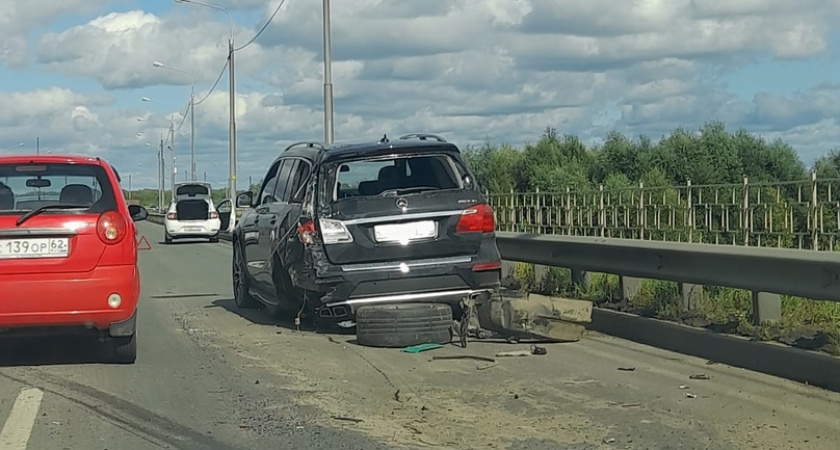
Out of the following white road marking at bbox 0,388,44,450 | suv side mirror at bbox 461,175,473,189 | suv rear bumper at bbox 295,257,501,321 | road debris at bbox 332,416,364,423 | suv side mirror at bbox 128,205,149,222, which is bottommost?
road debris at bbox 332,416,364,423

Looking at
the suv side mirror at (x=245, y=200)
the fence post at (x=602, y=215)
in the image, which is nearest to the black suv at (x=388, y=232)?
the suv side mirror at (x=245, y=200)

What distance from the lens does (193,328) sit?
38.7 feet

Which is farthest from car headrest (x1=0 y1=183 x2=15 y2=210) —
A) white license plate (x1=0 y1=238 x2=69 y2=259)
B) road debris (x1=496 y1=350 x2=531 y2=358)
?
road debris (x1=496 y1=350 x2=531 y2=358)

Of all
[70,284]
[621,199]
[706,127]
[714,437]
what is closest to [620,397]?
[714,437]

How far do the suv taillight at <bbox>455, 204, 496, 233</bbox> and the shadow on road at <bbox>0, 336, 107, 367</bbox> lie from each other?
10.9ft

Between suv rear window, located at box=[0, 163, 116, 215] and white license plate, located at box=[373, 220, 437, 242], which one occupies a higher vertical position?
suv rear window, located at box=[0, 163, 116, 215]

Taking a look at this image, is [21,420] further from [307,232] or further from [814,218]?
[814,218]

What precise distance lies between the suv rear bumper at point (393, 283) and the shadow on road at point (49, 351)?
6.58 ft

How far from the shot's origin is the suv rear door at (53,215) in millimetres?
8352

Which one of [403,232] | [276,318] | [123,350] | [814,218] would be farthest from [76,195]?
[814,218]

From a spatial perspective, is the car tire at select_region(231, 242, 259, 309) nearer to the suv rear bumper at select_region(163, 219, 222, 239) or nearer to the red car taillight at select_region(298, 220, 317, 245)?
the red car taillight at select_region(298, 220, 317, 245)

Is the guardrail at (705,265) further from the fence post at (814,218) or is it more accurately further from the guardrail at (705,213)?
the guardrail at (705,213)

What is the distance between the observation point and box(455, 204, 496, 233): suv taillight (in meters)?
10.4

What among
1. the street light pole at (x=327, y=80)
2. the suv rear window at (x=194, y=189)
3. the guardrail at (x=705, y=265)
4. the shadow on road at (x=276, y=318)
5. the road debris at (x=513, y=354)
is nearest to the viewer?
the guardrail at (x=705, y=265)
